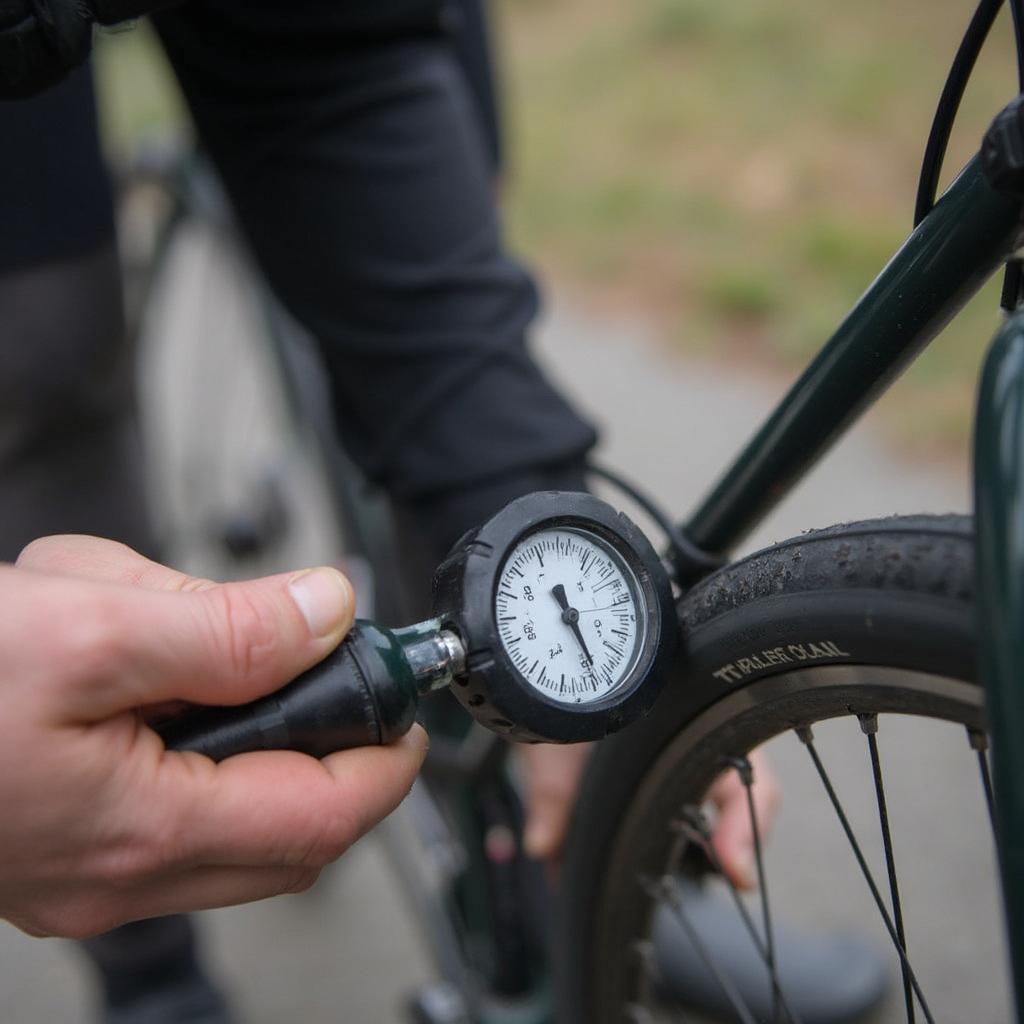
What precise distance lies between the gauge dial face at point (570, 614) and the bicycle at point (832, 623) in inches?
1.7

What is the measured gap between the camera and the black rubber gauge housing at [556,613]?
1.80 feet

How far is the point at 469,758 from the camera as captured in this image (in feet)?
3.54

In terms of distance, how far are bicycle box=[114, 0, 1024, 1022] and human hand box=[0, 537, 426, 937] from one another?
18 cm

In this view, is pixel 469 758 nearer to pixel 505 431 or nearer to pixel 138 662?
pixel 505 431

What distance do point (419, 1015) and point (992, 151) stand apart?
3.21 ft

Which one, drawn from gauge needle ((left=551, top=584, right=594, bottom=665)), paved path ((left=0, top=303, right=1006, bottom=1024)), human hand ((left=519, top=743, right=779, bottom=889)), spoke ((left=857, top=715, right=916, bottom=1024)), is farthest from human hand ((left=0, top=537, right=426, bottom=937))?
paved path ((left=0, top=303, right=1006, bottom=1024))

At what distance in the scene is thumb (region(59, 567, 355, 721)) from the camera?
45 centimetres

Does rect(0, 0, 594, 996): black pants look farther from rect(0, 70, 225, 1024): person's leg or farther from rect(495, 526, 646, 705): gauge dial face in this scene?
rect(495, 526, 646, 705): gauge dial face

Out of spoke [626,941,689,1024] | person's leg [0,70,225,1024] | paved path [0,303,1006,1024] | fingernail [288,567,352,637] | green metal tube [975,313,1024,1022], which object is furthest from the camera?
paved path [0,303,1006,1024]

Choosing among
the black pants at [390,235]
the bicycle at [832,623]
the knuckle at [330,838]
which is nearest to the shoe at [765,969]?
the bicycle at [832,623]

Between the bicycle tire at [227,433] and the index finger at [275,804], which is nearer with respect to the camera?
the index finger at [275,804]

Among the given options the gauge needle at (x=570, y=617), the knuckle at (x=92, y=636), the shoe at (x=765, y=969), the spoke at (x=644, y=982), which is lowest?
the shoe at (x=765, y=969)

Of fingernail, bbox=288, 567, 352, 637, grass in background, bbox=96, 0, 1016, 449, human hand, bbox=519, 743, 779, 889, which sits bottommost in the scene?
grass in background, bbox=96, 0, 1016, 449

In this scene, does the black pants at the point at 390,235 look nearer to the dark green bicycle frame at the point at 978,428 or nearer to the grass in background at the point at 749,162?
the dark green bicycle frame at the point at 978,428
